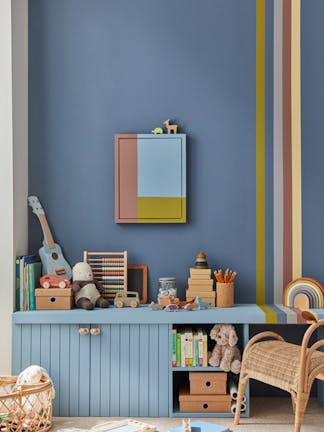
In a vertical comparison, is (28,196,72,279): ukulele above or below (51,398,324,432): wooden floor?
above

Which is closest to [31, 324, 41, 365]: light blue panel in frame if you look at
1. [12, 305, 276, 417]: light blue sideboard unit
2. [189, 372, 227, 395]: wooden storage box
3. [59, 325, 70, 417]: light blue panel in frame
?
[12, 305, 276, 417]: light blue sideboard unit

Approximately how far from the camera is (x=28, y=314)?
3.33 meters

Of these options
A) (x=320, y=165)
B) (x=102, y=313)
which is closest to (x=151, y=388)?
(x=102, y=313)

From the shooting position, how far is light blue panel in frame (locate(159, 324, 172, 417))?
3.32 meters

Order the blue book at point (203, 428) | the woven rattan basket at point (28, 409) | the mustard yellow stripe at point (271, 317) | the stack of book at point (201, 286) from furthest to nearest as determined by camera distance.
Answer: the stack of book at point (201, 286) < the mustard yellow stripe at point (271, 317) < the woven rattan basket at point (28, 409) < the blue book at point (203, 428)

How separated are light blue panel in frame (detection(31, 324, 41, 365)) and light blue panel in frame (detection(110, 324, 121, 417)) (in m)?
0.39

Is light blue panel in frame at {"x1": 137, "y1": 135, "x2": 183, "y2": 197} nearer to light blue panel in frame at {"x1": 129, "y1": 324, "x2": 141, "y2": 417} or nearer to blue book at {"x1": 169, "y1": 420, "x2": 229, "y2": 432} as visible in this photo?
light blue panel in frame at {"x1": 129, "y1": 324, "x2": 141, "y2": 417}

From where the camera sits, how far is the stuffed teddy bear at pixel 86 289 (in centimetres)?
346

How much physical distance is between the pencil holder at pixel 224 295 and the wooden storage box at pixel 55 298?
0.84 m

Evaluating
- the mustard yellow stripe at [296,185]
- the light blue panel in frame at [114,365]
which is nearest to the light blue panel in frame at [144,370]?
the light blue panel in frame at [114,365]

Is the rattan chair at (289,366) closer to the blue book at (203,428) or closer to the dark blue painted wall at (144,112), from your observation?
the blue book at (203,428)

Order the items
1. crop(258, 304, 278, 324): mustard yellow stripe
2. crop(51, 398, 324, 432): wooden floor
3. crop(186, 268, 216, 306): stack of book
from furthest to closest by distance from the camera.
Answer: crop(186, 268, 216, 306): stack of book → crop(258, 304, 278, 324): mustard yellow stripe → crop(51, 398, 324, 432): wooden floor

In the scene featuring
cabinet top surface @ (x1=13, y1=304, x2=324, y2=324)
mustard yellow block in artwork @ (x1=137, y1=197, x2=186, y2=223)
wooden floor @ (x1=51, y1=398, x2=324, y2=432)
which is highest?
mustard yellow block in artwork @ (x1=137, y1=197, x2=186, y2=223)

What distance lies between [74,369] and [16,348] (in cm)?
34
